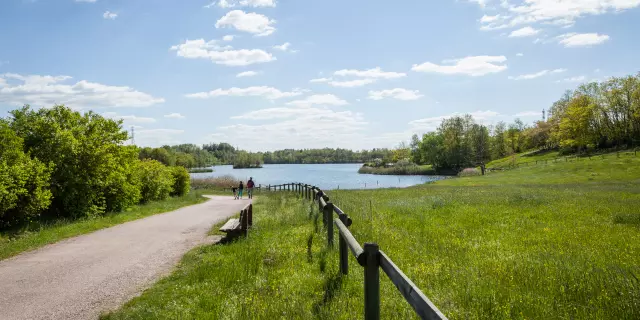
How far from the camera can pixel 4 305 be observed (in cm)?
643

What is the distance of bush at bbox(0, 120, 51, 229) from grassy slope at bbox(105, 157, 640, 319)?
6.88 meters

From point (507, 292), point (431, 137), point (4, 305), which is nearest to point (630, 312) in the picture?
point (507, 292)

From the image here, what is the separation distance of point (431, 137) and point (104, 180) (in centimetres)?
10877

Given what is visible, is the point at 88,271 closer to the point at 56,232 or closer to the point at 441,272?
the point at 56,232

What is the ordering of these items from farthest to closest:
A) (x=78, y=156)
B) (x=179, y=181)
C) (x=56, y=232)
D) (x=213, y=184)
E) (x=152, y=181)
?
(x=213, y=184), (x=179, y=181), (x=152, y=181), (x=78, y=156), (x=56, y=232)

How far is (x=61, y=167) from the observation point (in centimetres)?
1552

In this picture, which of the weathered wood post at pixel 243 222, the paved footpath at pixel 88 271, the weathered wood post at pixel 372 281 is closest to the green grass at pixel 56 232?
the paved footpath at pixel 88 271

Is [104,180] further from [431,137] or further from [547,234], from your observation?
[431,137]

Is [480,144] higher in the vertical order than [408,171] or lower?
higher

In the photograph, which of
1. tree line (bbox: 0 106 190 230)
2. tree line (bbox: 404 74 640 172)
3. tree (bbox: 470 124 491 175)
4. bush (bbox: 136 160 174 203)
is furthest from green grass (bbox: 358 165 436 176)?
tree line (bbox: 0 106 190 230)

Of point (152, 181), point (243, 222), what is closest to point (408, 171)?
point (152, 181)

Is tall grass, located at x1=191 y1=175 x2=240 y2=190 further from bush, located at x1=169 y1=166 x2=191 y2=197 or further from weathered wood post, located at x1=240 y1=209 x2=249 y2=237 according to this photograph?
weathered wood post, located at x1=240 y1=209 x2=249 y2=237

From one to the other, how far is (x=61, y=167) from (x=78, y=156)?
2.90 feet

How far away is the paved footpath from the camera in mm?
6348
